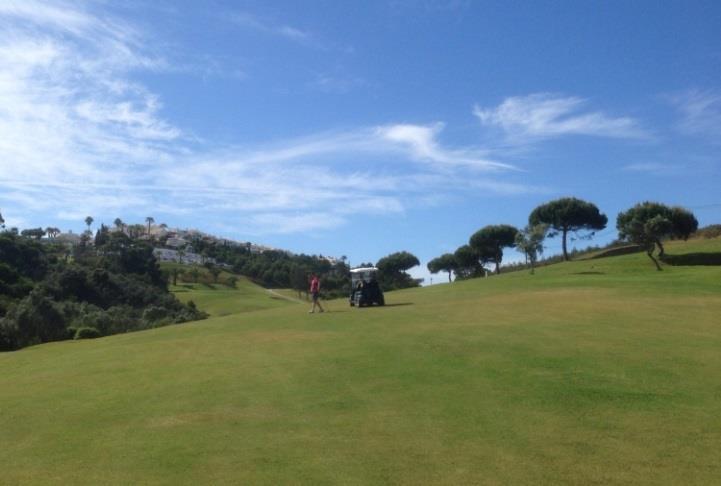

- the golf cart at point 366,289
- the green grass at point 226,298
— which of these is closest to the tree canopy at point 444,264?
the green grass at point 226,298

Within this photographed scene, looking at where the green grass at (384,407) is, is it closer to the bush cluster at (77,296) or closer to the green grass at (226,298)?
the bush cluster at (77,296)

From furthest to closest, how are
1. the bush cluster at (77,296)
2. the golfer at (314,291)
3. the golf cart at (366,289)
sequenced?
1. the bush cluster at (77,296)
2. the golf cart at (366,289)
3. the golfer at (314,291)

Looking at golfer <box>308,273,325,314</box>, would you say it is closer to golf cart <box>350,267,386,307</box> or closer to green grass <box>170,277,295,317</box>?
golf cart <box>350,267,386,307</box>

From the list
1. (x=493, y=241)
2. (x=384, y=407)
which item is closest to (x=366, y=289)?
(x=384, y=407)

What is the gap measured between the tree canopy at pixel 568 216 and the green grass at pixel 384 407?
67.9 metres

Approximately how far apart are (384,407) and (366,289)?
25.1 meters

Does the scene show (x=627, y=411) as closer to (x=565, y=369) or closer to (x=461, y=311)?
(x=565, y=369)

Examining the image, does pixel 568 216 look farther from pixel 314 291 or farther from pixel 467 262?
pixel 314 291

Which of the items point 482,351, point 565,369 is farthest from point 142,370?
point 565,369

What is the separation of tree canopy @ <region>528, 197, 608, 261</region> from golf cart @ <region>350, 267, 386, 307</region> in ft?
186

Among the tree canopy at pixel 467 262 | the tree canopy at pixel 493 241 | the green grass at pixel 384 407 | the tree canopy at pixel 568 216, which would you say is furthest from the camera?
the tree canopy at pixel 467 262

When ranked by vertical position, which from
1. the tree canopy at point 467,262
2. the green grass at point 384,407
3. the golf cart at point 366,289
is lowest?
the green grass at point 384,407

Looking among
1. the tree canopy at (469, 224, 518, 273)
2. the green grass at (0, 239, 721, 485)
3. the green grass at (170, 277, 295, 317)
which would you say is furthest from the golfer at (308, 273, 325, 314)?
the tree canopy at (469, 224, 518, 273)

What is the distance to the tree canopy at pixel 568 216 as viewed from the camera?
9300 cm
